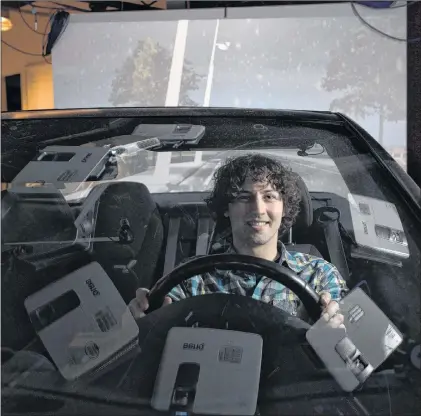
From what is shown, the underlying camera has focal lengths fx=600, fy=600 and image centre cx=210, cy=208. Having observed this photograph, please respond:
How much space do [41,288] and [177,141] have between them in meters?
0.51

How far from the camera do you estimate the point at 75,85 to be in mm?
2029

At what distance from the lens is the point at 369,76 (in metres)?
2.04

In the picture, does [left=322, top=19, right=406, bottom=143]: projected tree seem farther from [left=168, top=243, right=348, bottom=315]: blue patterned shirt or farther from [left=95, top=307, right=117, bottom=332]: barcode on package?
[left=95, top=307, right=117, bottom=332]: barcode on package

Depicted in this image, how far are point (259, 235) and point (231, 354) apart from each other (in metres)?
0.30

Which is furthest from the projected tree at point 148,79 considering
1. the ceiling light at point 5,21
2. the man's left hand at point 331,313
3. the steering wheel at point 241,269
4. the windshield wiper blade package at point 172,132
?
the man's left hand at point 331,313

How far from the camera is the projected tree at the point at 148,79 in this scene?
6.30ft

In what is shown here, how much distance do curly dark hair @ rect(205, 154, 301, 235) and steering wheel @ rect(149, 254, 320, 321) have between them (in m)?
0.10

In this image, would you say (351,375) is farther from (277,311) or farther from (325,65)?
(325,65)

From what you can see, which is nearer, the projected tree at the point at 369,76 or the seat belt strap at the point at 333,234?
the seat belt strap at the point at 333,234

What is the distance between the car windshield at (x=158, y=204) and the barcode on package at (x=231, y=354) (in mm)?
257

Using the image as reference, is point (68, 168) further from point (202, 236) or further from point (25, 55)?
point (25, 55)

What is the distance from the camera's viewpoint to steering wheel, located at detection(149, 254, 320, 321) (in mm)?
1277

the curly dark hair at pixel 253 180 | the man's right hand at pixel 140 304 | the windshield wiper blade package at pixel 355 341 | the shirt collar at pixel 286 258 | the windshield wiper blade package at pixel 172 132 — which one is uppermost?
the windshield wiper blade package at pixel 172 132

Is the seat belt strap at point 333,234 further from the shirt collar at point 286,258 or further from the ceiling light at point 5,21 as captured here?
the ceiling light at point 5,21
